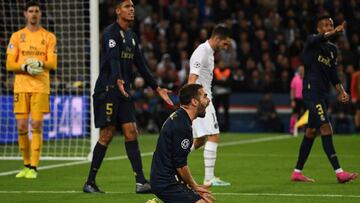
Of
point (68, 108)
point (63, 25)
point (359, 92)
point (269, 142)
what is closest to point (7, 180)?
point (63, 25)

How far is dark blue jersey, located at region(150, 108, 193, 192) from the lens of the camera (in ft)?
30.4

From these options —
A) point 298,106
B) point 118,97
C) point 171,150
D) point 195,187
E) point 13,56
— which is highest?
point 13,56

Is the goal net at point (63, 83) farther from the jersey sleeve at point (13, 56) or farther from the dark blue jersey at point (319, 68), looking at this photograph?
the dark blue jersey at point (319, 68)

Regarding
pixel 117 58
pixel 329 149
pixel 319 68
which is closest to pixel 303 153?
pixel 329 149

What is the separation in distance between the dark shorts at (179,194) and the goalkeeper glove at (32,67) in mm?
5177

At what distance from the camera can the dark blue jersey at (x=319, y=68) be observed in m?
13.7

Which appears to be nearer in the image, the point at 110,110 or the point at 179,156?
the point at 179,156

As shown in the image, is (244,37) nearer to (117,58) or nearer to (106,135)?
(106,135)

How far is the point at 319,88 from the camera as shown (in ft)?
44.9

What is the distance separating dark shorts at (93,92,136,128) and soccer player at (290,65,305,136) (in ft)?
45.7

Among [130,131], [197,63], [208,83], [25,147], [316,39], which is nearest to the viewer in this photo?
[130,131]

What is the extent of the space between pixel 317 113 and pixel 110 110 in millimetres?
3124

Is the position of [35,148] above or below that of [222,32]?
below

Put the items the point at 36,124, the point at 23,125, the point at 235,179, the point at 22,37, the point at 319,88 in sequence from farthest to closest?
the point at 23,125 → the point at 22,37 → the point at 36,124 → the point at 235,179 → the point at 319,88
